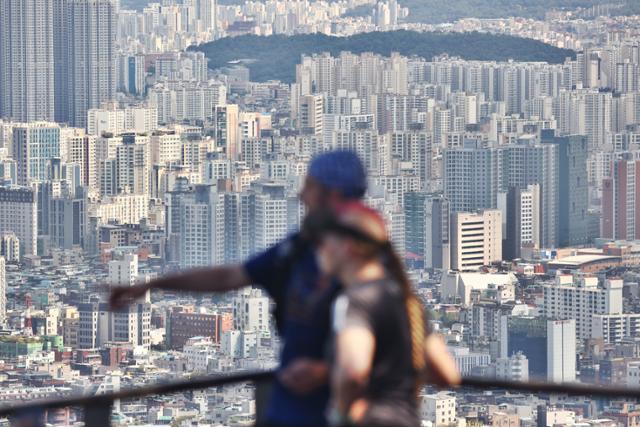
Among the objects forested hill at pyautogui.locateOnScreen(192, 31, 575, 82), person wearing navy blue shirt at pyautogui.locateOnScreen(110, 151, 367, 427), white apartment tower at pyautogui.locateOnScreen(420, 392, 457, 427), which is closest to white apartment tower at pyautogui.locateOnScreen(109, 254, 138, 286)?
white apartment tower at pyautogui.locateOnScreen(420, 392, 457, 427)

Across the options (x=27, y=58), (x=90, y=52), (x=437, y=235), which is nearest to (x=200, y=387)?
(x=437, y=235)

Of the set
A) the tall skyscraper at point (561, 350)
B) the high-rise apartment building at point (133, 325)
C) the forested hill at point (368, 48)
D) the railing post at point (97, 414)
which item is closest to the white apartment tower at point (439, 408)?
the tall skyscraper at point (561, 350)

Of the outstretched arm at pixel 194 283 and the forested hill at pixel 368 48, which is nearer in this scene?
the outstretched arm at pixel 194 283

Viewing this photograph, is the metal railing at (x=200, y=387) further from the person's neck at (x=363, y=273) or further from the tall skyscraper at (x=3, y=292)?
the tall skyscraper at (x=3, y=292)

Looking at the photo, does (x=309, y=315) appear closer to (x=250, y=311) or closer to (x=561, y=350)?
(x=561, y=350)

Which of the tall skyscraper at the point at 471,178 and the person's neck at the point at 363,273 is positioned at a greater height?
the person's neck at the point at 363,273

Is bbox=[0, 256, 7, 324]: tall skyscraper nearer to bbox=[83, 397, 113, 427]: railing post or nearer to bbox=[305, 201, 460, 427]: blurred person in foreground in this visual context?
bbox=[83, 397, 113, 427]: railing post
